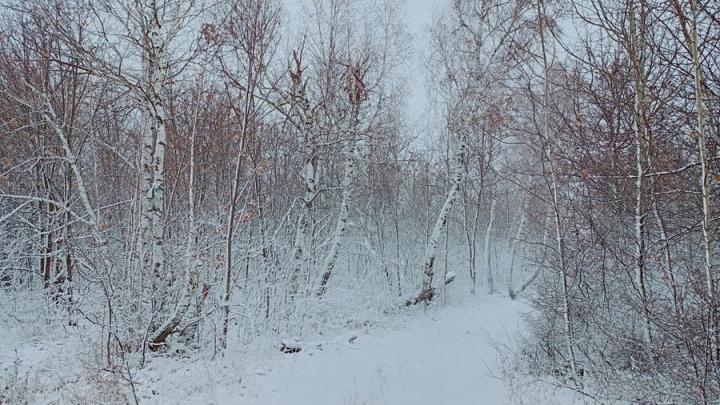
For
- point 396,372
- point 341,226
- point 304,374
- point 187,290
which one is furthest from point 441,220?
point 187,290

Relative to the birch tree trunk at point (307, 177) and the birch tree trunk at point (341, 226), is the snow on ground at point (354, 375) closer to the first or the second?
the birch tree trunk at point (307, 177)

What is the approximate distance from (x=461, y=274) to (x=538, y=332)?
10801 millimetres

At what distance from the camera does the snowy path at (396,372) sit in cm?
493

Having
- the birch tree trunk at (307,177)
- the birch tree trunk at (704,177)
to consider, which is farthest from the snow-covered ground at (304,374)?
the birch tree trunk at (704,177)

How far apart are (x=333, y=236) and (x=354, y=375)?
16.1ft

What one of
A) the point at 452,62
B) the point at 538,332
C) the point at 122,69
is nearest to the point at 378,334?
the point at 538,332

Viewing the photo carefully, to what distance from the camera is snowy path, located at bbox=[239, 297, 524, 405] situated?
4934 mm

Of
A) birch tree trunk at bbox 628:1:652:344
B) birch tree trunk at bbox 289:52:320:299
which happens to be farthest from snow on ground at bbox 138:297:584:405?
birch tree trunk at bbox 628:1:652:344

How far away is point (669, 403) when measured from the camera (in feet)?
12.1

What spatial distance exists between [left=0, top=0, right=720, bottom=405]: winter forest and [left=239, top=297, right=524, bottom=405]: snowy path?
0.16ft

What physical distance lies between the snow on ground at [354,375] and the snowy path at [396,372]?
0.04 feet

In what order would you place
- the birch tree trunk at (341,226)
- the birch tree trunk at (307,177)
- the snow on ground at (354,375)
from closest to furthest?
the snow on ground at (354,375) → the birch tree trunk at (307,177) → the birch tree trunk at (341,226)

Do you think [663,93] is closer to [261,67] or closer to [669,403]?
[669,403]

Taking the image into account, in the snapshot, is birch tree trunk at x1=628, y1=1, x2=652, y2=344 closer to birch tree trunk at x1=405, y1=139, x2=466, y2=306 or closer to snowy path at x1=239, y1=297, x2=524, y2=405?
snowy path at x1=239, y1=297, x2=524, y2=405
